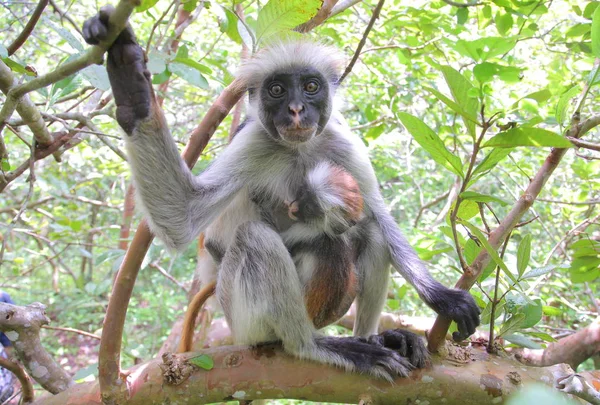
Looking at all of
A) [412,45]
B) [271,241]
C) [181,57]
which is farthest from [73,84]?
[412,45]

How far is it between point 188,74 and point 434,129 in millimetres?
4199

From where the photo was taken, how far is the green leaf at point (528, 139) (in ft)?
4.64

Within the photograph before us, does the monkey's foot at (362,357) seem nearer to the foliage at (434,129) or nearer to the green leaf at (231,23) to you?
the foliage at (434,129)

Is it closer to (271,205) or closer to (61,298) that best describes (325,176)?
(271,205)

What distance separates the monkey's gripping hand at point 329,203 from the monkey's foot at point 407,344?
664 mm

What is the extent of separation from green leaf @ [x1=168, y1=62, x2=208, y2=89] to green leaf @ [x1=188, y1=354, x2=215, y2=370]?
1.28 m

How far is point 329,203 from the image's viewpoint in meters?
2.92

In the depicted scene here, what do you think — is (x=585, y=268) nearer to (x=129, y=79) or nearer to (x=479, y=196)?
(x=479, y=196)

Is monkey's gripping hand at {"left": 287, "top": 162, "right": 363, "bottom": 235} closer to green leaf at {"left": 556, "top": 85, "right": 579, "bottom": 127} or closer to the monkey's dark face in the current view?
the monkey's dark face

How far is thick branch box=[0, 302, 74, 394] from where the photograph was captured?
252 cm

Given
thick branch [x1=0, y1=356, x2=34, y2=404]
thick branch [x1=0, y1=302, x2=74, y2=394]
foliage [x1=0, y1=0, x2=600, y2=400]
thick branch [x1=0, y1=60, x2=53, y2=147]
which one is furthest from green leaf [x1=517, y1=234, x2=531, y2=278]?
thick branch [x1=0, y1=356, x2=34, y2=404]

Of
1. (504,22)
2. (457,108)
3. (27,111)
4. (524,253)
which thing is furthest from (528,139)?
(27,111)

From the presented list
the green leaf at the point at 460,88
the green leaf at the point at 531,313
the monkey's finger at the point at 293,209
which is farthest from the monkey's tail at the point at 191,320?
the green leaf at the point at 460,88

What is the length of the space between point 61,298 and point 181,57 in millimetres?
8397
